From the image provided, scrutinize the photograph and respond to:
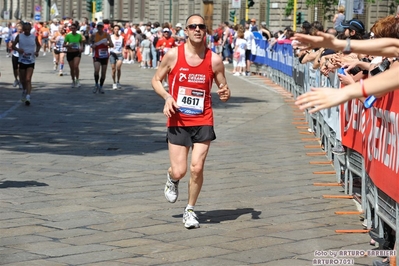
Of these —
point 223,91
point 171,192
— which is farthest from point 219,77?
point 171,192

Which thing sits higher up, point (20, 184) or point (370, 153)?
point (370, 153)

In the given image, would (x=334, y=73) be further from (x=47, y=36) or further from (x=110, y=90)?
(x=47, y=36)

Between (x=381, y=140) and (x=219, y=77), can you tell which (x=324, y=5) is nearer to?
(x=219, y=77)

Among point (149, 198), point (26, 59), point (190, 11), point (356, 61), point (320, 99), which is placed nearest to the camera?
point (320, 99)

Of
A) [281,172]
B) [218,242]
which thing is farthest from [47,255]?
[281,172]

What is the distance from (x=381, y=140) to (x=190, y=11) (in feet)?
Result: 196

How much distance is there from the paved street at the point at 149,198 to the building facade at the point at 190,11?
32493 mm

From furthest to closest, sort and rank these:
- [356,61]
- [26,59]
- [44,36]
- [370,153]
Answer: [44,36] → [26,59] → [370,153] → [356,61]

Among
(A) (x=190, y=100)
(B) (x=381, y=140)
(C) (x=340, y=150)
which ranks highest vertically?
(A) (x=190, y=100)

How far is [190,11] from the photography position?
6594 cm

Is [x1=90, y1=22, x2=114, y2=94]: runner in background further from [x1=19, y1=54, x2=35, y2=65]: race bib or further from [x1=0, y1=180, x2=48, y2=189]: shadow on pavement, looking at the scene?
[x1=0, y1=180, x2=48, y2=189]: shadow on pavement

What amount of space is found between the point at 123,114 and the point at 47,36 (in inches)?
1401

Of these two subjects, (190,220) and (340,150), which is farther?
(340,150)

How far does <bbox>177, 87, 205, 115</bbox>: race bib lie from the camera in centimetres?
807
